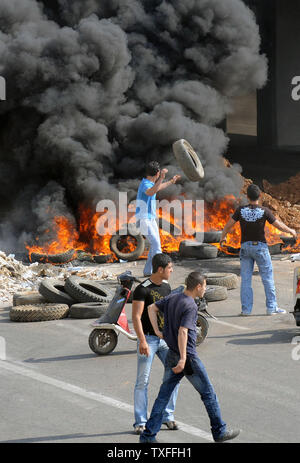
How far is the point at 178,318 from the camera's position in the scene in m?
6.27

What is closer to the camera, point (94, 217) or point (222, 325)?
point (222, 325)

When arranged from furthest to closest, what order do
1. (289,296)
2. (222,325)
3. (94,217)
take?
(94,217), (289,296), (222,325)

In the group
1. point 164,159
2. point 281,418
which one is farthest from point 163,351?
point 164,159

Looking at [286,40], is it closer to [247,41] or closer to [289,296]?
[247,41]

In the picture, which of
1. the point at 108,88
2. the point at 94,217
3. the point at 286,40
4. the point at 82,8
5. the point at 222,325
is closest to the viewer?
the point at 222,325

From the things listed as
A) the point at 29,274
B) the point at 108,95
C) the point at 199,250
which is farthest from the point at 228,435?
the point at 108,95

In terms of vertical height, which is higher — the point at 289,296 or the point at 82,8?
the point at 82,8

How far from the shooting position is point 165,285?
6867mm

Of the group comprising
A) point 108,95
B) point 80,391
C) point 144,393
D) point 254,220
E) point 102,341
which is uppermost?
point 108,95

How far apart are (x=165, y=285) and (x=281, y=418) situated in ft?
5.25

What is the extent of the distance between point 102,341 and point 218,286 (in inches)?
136

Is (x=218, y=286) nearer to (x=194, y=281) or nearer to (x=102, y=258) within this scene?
(x=102, y=258)

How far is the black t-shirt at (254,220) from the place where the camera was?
11.0 metres
